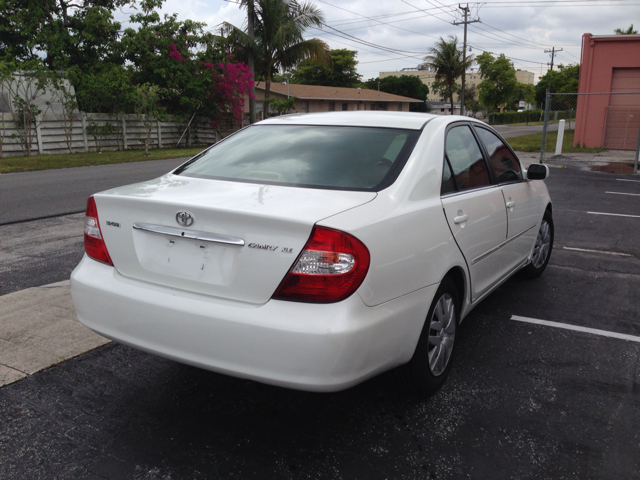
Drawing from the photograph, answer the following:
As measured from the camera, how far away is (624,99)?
22.5 m

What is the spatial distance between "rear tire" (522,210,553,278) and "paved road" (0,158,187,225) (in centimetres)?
662

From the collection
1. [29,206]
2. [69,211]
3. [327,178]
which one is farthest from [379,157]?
[29,206]

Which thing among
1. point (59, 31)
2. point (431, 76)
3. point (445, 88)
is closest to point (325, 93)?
point (59, 31)

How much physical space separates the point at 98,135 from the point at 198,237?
22.2 meters

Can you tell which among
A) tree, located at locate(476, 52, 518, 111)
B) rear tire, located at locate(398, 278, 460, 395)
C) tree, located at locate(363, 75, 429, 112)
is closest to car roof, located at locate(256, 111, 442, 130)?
rear tire, located at locate(398, 278, 460, 395)

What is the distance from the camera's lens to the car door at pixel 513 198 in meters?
4.28

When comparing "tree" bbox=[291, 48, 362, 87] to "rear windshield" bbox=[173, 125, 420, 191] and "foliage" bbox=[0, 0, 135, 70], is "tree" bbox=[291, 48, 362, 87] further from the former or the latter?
"rear windshield" bbox=[173, 125, 420, 191]

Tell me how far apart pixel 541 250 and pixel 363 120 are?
269cm

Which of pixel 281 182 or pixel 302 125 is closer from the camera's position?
pixel 281 182

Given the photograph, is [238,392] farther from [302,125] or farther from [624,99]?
[624,99]

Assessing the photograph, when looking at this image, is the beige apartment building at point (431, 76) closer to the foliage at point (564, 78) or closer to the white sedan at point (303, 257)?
the foliage at point (564, 78)

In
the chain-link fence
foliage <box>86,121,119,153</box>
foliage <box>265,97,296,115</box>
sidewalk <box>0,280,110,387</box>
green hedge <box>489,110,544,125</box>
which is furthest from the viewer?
green hedge <box>489,110,544,125</box>

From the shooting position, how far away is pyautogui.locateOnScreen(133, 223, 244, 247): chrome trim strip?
2.54 metres

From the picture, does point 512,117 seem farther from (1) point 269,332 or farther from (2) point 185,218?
(1) point 269,332
